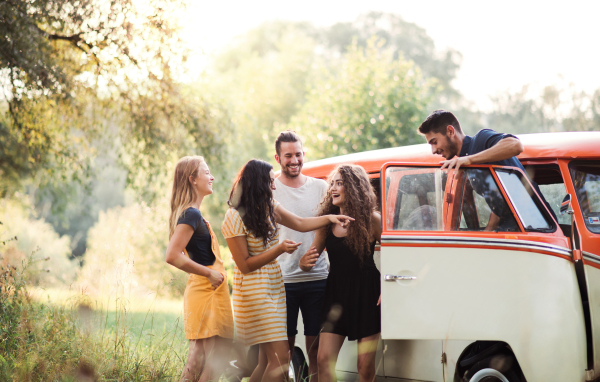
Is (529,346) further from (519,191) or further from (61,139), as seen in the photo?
(61,139)

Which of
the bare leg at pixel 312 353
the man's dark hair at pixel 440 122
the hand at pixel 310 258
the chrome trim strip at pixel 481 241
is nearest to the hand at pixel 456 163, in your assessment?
the man's dark hair at pixel 440 122

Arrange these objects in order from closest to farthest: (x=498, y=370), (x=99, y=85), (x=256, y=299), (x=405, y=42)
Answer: (x=498, y=370), (x=256, y=299), (x=99, y=85), (x=405, y=42)

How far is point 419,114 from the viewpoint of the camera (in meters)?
19.5

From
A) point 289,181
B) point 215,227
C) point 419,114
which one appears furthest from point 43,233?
point 289,181

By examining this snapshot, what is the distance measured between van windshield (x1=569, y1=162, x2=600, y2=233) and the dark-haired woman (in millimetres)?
1962

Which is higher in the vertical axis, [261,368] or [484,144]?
[484,144]

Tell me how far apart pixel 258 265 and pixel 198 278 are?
54 centimetres

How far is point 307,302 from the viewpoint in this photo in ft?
15.0

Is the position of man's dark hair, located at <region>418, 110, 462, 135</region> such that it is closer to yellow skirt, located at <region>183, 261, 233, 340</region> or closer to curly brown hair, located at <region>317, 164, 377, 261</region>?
curly brown hair, located at <region>317, 164, 377, 261</region>

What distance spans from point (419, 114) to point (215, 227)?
342 inches

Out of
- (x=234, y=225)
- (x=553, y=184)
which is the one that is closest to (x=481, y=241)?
(x=553, y=184)

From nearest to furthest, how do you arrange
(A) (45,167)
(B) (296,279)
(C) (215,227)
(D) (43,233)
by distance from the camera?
(B) (296,279)
(A) (45,167)
(C) (215,227)
(D) (43,233)

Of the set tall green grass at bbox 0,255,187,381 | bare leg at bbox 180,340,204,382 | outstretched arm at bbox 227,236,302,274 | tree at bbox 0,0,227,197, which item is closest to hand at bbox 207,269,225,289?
outstretched arm at bbox 227,236,302,274

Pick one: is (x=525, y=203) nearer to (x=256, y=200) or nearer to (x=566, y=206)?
(x=566, y=206)
